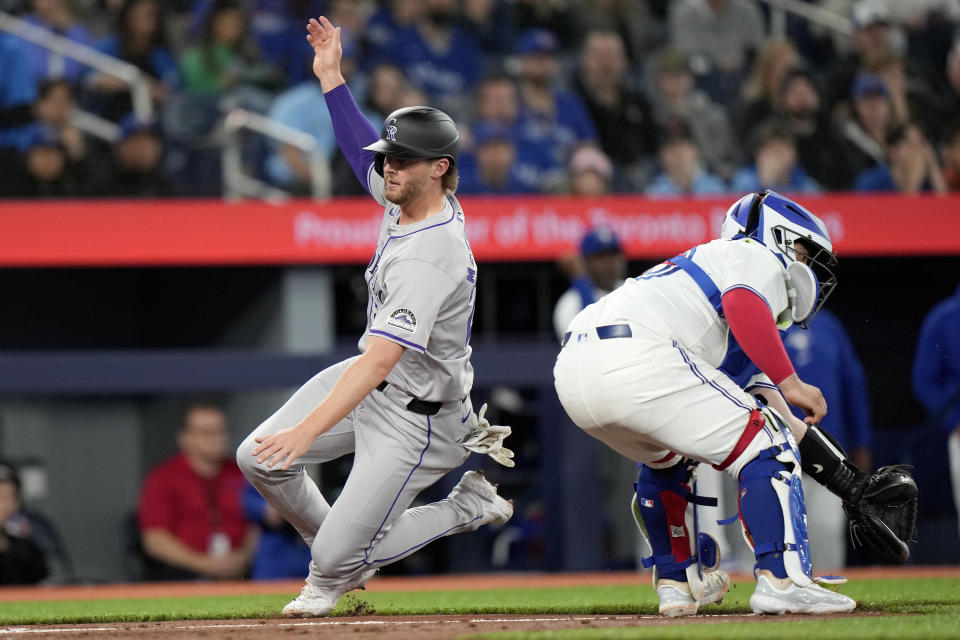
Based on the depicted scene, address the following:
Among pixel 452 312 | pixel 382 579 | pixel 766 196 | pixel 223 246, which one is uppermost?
pixel 223 246

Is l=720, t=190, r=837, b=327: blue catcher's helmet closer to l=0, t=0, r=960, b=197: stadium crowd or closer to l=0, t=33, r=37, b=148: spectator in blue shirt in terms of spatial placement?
l=0, t=0, r=960, b=197: stadium crowd

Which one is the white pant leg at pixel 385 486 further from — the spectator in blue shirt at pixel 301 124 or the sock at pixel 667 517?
the spectator in blue shirt at pixel 301 124

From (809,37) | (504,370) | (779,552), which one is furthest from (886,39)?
(779,552)

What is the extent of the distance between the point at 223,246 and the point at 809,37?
5.87 metres

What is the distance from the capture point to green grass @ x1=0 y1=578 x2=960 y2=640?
3803mm

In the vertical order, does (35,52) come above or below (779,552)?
above

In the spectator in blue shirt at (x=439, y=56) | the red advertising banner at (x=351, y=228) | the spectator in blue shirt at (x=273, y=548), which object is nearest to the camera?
the spectator in blue shirt at (x=273, y=548)

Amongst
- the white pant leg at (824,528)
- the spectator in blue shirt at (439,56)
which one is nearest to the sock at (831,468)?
the white pant leg at (824,528)

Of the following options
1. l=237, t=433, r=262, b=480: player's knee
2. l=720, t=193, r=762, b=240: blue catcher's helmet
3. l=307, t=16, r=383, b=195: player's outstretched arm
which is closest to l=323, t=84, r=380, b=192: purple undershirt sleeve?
l=307, t=16, r=383, b=195: player's outstretched arm

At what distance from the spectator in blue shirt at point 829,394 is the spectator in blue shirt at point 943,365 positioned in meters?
0.45

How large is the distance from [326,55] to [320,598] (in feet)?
6.71

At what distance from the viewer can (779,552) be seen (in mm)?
4191

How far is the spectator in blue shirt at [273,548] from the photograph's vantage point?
330 inches

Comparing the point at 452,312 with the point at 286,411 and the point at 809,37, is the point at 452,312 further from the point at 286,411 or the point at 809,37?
the point at 809,37
